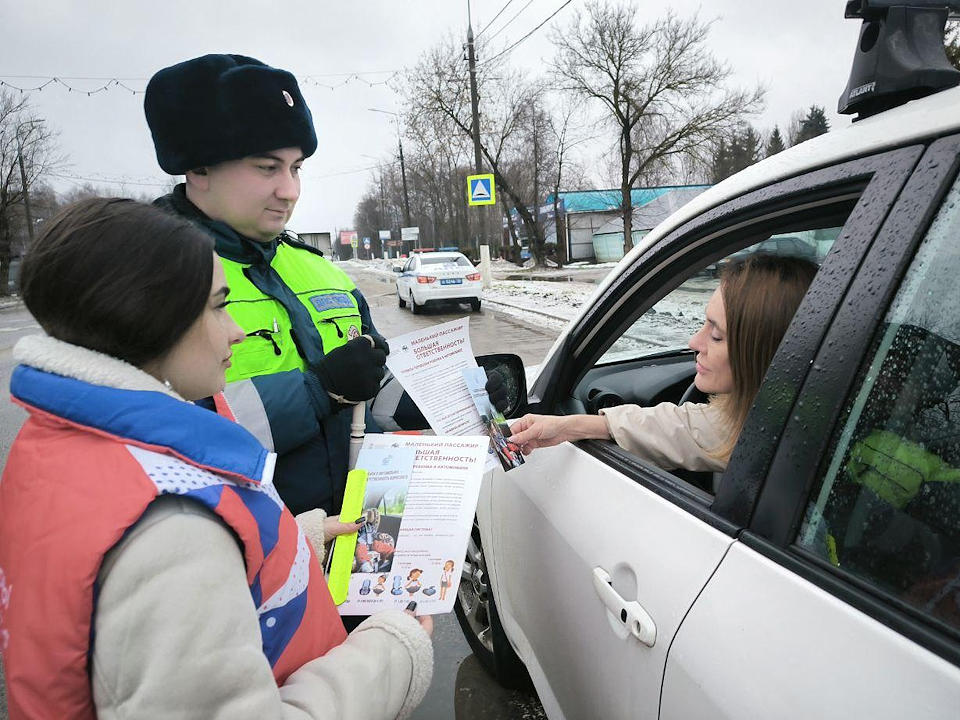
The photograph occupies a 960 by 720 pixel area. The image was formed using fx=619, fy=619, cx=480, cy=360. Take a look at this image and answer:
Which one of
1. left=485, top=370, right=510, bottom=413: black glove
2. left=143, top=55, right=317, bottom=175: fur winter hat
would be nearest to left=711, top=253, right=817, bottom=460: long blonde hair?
left=485, top=370, right=510, bottom=413: black glove

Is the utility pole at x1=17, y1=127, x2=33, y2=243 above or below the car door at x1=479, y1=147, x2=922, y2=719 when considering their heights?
above

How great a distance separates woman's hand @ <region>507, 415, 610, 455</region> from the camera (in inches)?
64.2

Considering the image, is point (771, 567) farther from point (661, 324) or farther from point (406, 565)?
point (661, 324)

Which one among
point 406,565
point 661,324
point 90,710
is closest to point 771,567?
point 406,565

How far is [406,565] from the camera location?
1.28 m

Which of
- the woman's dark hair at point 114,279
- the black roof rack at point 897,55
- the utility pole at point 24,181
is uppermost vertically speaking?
the utility pole at point 24,181

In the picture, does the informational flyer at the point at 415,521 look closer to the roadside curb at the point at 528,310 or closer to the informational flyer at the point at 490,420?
the informational flyer at the point at 490,420

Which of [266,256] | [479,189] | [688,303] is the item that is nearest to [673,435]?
[688,303]

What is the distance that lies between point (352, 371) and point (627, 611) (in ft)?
2.71

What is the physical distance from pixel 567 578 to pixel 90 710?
0.97m

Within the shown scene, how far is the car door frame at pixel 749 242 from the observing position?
0.95 metres

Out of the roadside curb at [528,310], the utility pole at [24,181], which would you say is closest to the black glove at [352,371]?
the roadside curb at [528,310]

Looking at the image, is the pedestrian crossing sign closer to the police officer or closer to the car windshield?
the car windshield

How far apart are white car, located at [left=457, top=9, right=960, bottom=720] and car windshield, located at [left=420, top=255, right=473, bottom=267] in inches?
557
